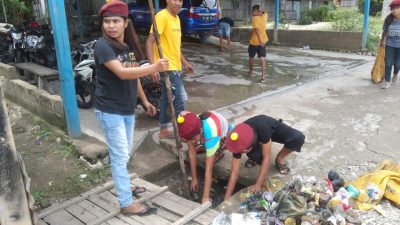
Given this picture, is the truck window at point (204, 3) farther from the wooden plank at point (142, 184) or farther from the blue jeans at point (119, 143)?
the blue jeans at point (119, 143)

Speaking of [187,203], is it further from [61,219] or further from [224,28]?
[224,28]

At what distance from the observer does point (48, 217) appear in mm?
3020

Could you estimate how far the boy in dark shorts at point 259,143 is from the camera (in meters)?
3.16

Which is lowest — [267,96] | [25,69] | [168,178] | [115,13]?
[168,178]

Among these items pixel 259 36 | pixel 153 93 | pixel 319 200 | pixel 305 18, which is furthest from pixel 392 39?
pixel 305 18

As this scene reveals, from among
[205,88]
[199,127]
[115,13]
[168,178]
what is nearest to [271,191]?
[199,127]

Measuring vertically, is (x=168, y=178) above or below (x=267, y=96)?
below

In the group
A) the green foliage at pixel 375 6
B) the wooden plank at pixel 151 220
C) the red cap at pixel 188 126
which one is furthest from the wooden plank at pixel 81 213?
the green foliage at pixel 375 6

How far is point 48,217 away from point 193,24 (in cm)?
935

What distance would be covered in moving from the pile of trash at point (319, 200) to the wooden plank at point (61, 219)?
45.4 inches

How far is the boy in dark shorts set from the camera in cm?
316

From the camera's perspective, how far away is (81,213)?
3082 mm

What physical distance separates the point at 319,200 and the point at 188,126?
4.22 feet

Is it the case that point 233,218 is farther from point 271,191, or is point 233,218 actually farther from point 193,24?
point 193,24
